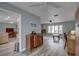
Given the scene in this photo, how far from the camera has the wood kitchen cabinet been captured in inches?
110

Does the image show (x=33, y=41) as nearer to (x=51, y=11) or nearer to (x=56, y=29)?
(x=56, y=29)

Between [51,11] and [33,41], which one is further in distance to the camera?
[33,41]

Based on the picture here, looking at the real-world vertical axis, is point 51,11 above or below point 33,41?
above

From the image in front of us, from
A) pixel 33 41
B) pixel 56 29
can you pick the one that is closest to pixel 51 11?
pixel 56 29

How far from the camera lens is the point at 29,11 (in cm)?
262

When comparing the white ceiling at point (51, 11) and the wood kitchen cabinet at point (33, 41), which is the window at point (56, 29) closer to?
the white ceiling at point (51, 11)

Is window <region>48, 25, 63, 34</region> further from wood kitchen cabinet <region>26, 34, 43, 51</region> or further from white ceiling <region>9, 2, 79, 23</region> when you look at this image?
wood kitchen cabinet <region>26, 34, 43, 51</region>

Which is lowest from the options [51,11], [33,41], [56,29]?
[33,41]

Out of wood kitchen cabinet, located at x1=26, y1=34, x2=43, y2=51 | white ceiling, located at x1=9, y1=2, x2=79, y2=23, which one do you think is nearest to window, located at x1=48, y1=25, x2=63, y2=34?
white ceiling, located at x1=9, y1=2, x2=79, y2=23

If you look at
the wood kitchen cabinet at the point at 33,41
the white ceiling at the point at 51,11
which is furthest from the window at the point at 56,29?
the wood kitchen cabinet at the point at 33,41

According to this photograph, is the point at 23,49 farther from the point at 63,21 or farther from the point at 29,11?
the point at 63,21

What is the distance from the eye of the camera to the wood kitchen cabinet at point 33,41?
280cm

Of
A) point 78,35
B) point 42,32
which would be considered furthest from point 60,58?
point 42,32

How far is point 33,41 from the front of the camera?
10.5 ft
